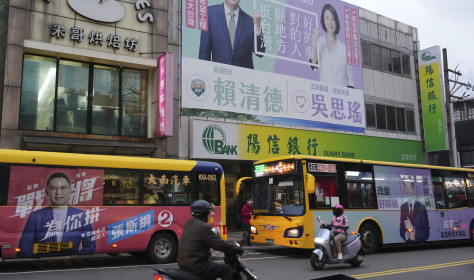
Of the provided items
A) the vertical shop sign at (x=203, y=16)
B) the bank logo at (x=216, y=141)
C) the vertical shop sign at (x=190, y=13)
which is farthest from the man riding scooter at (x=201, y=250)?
the vertical shop sign at (x=203, y=16)

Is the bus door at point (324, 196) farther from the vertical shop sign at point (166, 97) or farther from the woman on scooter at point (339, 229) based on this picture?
the vertical shop sign at point (166, 97)

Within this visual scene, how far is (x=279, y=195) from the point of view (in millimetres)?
12695

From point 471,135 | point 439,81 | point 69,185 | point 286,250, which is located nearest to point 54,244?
point 69,185

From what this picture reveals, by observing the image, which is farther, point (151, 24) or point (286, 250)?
point (151, 24)

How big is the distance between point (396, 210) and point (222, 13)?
1183 centimetres

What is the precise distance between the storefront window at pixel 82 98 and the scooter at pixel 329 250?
9.93m

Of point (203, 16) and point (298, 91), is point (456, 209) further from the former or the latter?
point (203, 16)

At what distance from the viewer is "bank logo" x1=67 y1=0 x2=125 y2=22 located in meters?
16.3

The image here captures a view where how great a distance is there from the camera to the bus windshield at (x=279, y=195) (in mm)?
12164

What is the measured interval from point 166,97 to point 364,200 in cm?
829

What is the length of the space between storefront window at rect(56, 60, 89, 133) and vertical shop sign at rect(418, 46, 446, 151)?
2076cm

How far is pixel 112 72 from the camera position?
17.5 metres

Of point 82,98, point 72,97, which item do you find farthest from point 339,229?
point 72,97

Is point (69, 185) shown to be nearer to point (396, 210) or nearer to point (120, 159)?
point (120, 159)
